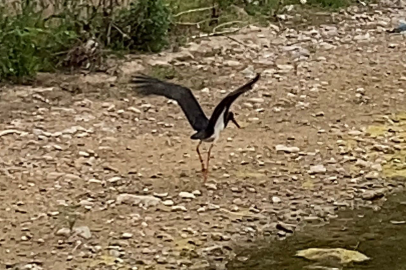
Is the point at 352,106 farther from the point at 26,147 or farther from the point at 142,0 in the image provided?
the point at 26,147

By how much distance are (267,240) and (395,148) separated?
1616 mm

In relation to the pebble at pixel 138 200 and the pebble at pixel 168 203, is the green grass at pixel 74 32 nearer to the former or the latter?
the pebble at pixel 138 200

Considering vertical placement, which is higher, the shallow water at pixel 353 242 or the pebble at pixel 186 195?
the pebble at pixel 186 195

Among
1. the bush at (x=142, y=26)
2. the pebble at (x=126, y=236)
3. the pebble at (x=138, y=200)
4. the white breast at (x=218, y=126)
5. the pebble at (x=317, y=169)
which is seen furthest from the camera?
the bush at (x=142, y=26)

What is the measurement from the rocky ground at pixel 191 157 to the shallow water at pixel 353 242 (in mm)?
92

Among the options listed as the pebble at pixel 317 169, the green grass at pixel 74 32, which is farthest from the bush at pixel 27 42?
the pebble at pixel 317 169

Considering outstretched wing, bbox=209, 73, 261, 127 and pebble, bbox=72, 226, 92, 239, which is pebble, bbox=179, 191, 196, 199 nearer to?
outstretched wing, bbox=209, 73, 261, 127

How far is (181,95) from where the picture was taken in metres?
5.64

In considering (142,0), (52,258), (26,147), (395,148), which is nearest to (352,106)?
(395,148)

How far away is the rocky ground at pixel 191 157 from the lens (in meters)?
5.05

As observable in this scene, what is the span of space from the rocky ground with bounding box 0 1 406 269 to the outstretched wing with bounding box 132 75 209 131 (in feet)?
1.11

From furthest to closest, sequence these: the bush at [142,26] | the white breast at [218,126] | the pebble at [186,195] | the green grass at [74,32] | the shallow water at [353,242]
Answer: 1. the bush at [142,26]
2. the green grass at [74,32]
3. the white breast at [218,126]
4. the pebble at [186,195]
5. the shallow water at [353,242]

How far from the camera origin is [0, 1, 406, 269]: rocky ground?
505 centimetres

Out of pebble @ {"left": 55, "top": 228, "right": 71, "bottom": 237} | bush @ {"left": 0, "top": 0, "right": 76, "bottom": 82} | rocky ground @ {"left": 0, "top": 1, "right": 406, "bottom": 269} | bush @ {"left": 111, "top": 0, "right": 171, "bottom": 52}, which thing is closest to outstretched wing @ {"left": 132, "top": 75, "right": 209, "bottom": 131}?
rocky ground @ {"left": 0, "top": 1, "right": 406, "bottom": 269}
